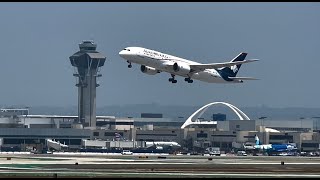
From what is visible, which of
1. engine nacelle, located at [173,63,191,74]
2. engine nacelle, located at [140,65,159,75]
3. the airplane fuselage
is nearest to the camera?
the airplane fuselage

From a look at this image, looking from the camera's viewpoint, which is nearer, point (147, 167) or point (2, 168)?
point (2, 168)

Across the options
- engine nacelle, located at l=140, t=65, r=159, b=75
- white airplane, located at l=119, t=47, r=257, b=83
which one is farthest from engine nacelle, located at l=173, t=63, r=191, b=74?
engine nacelle, located at l=140, t=65, r=159, b=75

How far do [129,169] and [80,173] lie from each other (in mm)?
15338

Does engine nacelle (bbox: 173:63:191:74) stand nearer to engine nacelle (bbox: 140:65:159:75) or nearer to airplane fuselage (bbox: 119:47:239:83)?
airplane fuselage (bbox: 119:47:239:83)

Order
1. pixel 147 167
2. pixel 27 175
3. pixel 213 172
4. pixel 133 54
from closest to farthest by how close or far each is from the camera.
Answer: pixel 27 175, pixel 213 172, pixel 147 167, pixel 133 54

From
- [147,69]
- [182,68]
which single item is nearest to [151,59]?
[147,69]

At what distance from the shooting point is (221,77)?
7318 inches

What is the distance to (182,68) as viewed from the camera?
571 ft

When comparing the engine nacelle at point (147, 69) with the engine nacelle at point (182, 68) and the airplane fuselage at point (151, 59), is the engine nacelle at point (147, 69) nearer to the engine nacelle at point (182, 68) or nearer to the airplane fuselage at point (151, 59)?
the airplane fuselage at point (151, 59)

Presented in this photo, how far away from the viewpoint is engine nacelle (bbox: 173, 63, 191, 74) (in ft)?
568

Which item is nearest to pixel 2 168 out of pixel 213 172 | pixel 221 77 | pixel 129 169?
pixel 129 169

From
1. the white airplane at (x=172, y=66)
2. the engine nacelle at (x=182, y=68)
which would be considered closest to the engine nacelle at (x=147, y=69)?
the white airplane at (x=172, y=66)

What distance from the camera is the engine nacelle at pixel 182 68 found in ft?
568

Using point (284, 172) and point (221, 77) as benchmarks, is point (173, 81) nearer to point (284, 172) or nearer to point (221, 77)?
point (221, 77)
